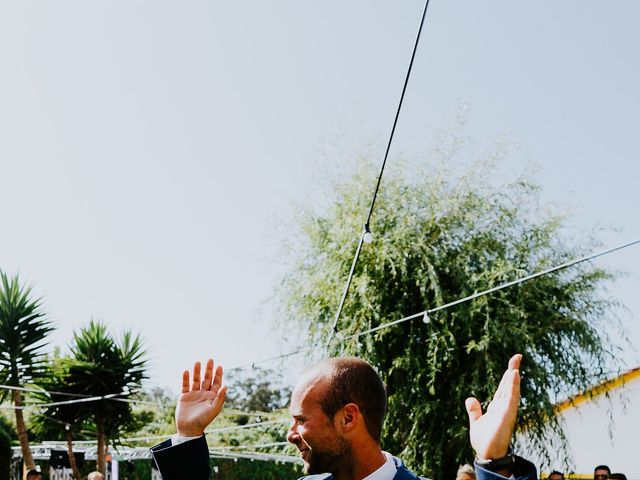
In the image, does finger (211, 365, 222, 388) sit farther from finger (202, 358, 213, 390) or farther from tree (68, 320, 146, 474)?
tree (68, 320, 146, 474)

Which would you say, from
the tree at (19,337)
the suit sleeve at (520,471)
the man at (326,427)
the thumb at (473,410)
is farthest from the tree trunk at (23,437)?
the suit sleeve at (520,471)

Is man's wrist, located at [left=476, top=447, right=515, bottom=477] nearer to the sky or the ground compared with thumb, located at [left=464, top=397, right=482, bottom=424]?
nearer to the ground

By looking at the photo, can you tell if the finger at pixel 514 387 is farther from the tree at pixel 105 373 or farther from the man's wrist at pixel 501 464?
the tree at pixel 105 373

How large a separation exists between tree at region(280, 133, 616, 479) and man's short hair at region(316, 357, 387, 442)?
34.4ft

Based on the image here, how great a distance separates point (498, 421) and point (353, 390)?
1.56 ft

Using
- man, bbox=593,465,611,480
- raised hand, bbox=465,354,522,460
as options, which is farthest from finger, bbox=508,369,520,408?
man, bbox=593,465,611,480

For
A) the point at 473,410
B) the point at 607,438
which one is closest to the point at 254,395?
the point at 607,438

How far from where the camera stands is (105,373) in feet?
51.7

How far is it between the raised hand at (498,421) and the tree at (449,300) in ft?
35.5

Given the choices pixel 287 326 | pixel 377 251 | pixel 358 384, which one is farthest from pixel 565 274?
pixel 358 384

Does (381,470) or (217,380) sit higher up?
(217,380)

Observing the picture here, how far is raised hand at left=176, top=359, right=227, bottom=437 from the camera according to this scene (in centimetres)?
185

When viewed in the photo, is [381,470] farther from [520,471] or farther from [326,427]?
[520,471]

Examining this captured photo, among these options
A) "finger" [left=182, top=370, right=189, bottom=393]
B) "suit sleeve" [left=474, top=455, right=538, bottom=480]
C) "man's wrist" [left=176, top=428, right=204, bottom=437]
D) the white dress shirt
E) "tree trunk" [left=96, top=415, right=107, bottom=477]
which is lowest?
"suit sleeve" [left=474, top=455, right=538, bottom=480]
